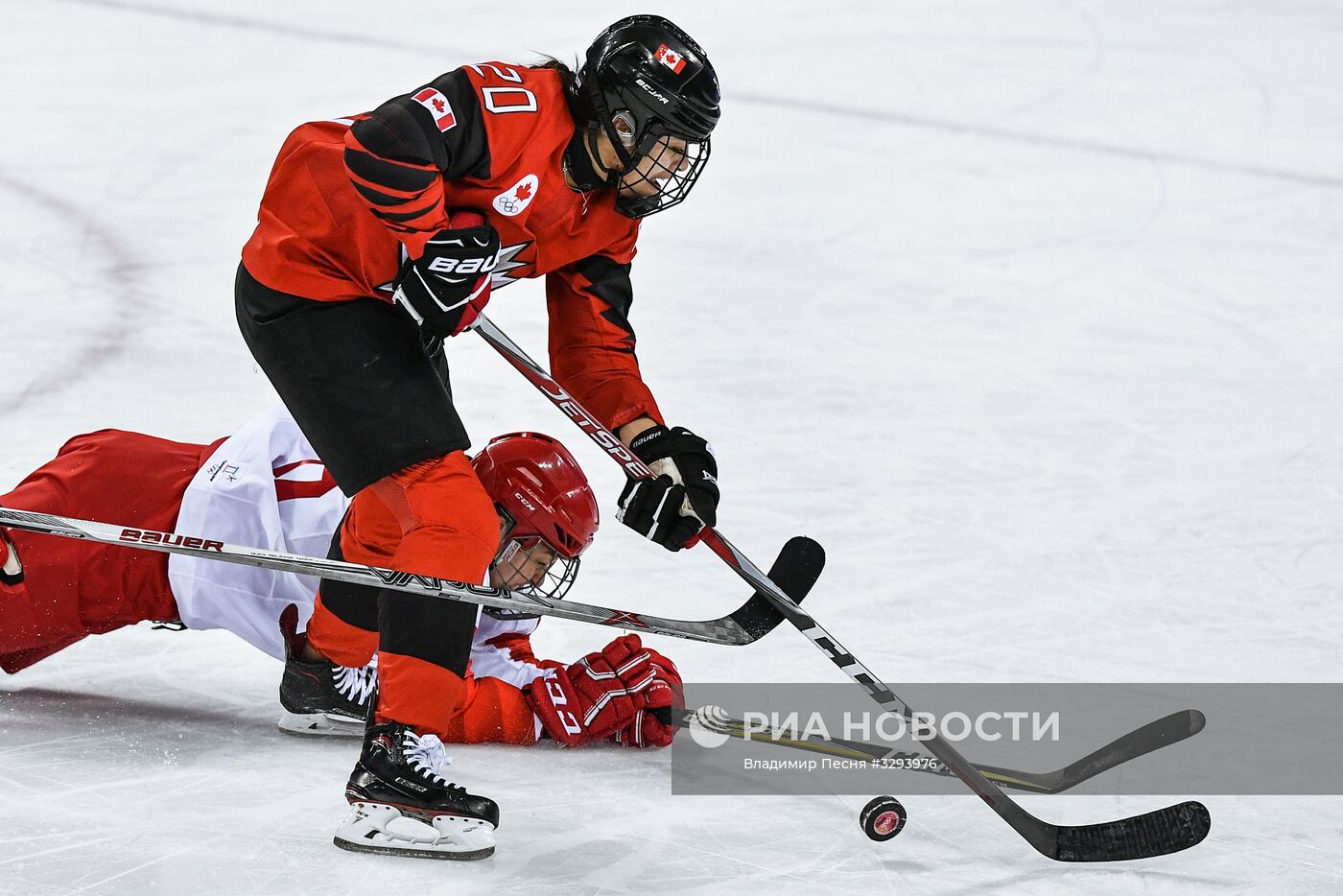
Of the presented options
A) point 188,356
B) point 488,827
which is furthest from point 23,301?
point 488,827

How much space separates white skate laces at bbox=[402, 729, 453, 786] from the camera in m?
2.34

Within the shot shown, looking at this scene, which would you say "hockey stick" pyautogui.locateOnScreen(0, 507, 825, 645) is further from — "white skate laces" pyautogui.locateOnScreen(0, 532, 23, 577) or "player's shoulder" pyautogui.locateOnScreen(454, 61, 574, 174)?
"player's shoulder" pyautogui.locateOnScreen(454, 61, 574, 174)

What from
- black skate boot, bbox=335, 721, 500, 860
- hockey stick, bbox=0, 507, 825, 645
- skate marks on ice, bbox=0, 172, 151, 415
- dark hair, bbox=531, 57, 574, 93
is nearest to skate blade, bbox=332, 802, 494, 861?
black skate boot, bbox=335, 721, 500, 860

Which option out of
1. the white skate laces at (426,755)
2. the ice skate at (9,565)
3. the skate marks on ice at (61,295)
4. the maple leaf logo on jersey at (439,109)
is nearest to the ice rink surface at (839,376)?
the skate marks on ice at (61,295)

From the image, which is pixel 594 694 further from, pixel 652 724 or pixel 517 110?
pixel 517 110

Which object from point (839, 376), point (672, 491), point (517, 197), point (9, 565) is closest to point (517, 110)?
point (517, 197)

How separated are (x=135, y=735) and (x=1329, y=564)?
8.13ft

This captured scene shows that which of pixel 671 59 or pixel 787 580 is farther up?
pixel 671 59

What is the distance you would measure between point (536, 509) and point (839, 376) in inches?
76.4

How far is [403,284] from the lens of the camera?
7.80ft

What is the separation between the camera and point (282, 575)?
2859mm

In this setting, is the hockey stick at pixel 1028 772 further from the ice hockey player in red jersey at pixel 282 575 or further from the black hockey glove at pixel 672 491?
the black hockey glove at pixel 672 491

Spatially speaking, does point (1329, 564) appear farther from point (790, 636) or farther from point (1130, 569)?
point (790, 636)

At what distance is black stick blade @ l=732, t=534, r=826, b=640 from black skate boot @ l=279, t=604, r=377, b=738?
2.11 ft
